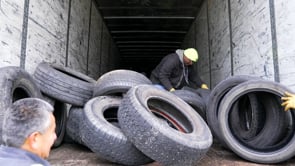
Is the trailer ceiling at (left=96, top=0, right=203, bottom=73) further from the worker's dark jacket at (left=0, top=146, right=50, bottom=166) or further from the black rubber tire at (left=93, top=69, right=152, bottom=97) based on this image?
the worker's dark jacket at (left=0, top=146, right=50, bottom=166)

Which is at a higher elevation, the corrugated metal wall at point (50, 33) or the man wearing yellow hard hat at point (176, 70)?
the corrugated metal wall at point (50, 33)

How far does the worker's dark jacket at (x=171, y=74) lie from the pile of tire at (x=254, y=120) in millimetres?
1362

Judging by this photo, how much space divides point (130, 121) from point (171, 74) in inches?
105

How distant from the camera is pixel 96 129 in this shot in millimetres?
2723

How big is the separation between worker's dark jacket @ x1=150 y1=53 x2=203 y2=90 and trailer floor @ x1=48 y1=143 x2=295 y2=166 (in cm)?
164

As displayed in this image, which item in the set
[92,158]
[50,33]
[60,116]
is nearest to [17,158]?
[92,158]

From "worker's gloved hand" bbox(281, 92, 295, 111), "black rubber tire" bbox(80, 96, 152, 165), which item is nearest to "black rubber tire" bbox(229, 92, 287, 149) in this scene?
"worker's gloved hand" bbox(281, 92, 295, 111)

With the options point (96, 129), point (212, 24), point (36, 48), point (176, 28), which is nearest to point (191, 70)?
point (212, 24)

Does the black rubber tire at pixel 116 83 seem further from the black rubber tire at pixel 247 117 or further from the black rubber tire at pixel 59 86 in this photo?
the black rubber tire at pixel 247 117

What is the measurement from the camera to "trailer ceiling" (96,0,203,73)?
8.38 m

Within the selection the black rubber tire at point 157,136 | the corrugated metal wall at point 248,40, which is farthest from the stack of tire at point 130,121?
the corrugated metal wall at point 248,40

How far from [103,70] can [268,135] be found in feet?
23.4

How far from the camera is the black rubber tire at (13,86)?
2536 mm

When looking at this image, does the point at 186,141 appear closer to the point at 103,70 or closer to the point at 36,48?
the point at 36,48
